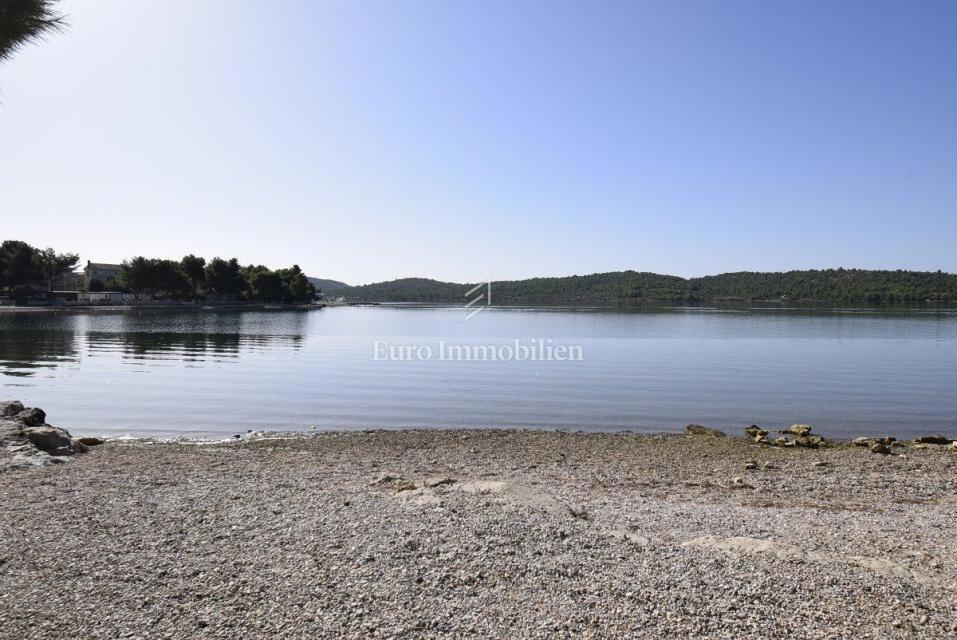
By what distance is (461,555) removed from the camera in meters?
5.93

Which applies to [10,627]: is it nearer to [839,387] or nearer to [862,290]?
[839,387]

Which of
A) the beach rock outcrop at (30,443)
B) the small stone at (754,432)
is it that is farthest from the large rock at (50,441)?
the small stone at (754,432)

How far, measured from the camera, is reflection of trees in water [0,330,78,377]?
2863 cm

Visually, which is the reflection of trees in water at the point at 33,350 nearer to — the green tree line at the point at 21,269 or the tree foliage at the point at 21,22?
the tree foliage at the point at 21,22

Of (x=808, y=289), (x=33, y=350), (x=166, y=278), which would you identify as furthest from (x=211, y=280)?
(x=808, y=289)

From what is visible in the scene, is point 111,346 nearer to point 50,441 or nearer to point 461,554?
point 50,441

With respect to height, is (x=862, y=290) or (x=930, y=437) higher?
(x=862, y=290)

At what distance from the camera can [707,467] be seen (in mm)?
12086

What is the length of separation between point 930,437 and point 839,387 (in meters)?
11.7

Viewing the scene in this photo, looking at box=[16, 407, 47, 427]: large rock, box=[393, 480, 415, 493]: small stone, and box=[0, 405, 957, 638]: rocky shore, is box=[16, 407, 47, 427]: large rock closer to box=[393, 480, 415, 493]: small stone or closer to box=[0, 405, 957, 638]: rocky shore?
→ box=[0, 405, 957, 638]: rocky shore

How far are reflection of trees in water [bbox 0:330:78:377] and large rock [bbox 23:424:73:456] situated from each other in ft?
59.1

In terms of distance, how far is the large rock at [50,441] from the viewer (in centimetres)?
1148

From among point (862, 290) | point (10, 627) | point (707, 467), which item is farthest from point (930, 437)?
point (862, 290)

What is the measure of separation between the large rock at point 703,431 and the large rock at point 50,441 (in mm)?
14817
